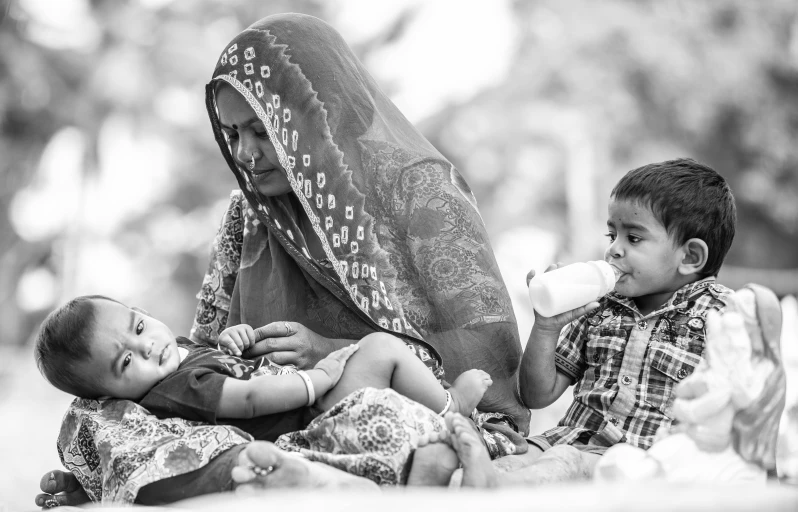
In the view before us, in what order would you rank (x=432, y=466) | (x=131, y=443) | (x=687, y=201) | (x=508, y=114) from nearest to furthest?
(x=432, y=466), (x=131, y=443), (x=687, y=201), (x=508, y=114)

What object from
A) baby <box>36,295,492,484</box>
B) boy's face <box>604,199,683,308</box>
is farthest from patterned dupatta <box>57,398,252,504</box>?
boy's face <box>604,199,683,308</box>

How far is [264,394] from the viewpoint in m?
2.14

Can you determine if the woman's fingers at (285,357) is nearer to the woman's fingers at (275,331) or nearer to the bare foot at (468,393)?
the woman's fingers at (275,331)

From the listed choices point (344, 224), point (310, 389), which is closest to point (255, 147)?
point (344, 224)

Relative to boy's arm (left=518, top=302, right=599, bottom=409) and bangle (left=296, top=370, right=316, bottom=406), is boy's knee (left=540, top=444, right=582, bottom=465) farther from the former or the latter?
bangle (left=296, top=370, right=316, bottom=406)

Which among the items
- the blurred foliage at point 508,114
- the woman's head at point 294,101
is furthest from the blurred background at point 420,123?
the woman's head at point 294,101

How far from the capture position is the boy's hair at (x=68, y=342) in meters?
2.19

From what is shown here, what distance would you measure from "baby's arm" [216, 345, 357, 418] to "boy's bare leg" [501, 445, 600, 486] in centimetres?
53

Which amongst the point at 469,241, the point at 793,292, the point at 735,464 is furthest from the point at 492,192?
the point at 735,464

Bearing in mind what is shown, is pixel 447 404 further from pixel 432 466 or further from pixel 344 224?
pixel 344 224

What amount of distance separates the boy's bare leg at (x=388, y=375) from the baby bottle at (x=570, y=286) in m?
0.39

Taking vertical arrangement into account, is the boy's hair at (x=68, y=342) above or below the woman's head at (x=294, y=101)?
below

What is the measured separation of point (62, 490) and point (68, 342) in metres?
0.62

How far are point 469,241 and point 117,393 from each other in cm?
114
